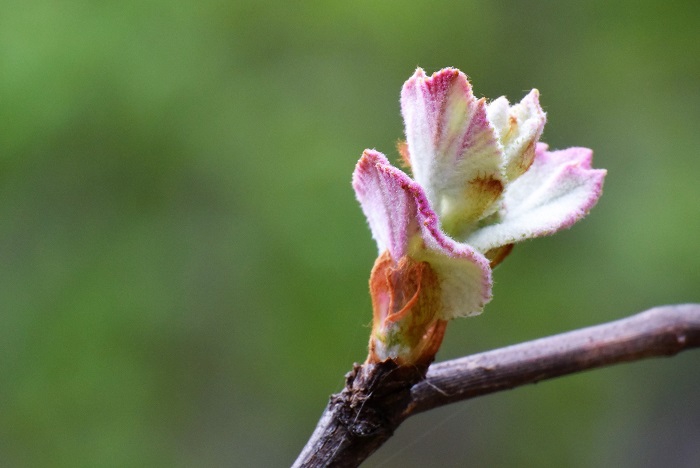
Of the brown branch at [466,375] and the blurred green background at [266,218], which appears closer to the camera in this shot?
the brown branch at [466,375]

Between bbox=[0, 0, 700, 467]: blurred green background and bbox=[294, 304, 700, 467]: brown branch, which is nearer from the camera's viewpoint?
bbox=[294, 304, 700, 467]: brown branch

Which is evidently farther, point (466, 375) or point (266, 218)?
point (266, 218)

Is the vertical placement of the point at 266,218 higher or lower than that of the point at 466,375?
lower

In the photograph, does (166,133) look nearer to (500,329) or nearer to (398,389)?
(500,329)
